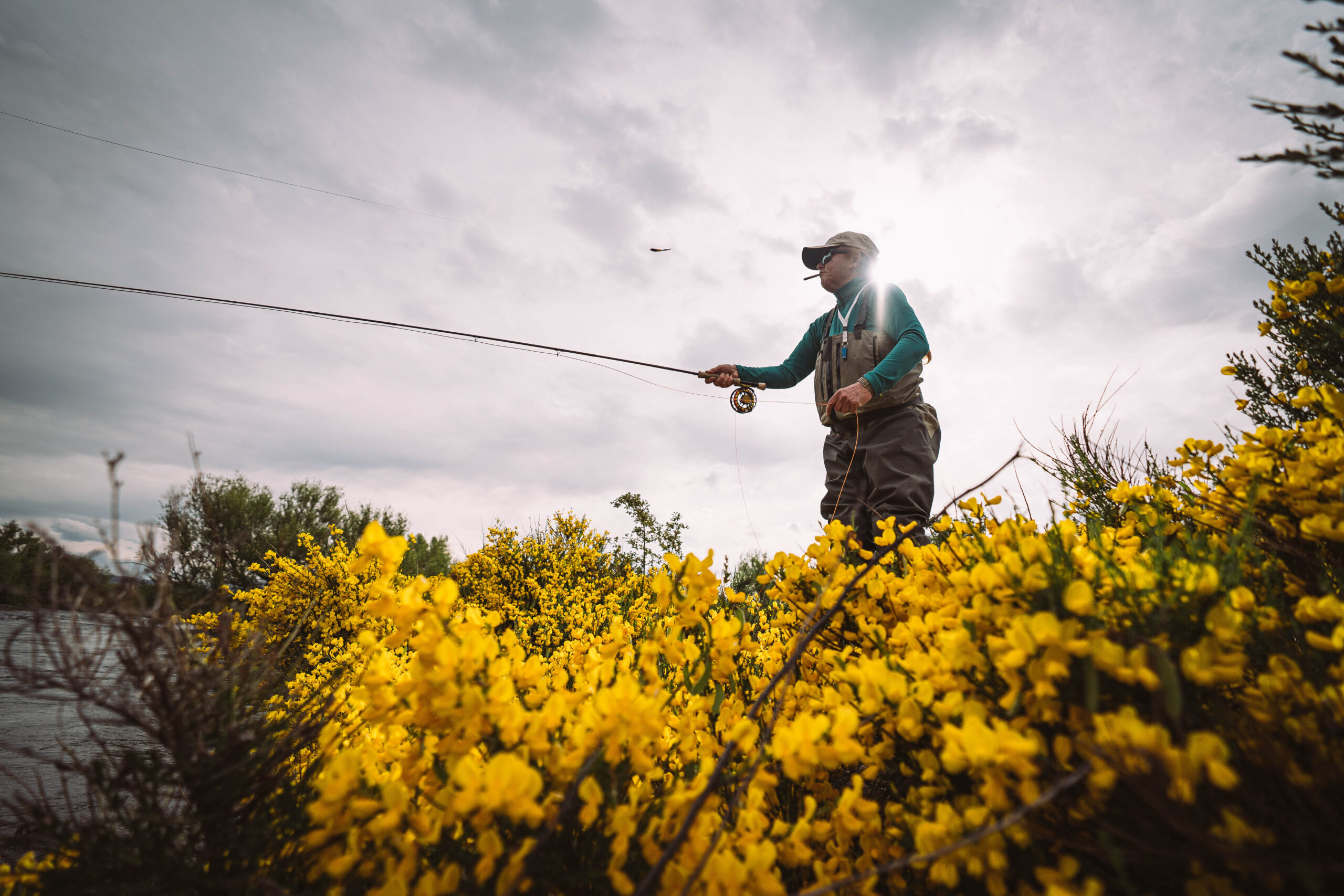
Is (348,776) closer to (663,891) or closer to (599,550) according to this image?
(663,891)

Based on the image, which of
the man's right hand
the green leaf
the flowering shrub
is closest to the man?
the man's right hand

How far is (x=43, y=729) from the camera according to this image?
3975 millimetres

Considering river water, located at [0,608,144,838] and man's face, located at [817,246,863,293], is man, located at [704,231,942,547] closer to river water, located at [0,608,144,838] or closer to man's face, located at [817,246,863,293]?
man's face, located at [817,246,863,293]

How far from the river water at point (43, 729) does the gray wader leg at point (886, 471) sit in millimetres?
2750

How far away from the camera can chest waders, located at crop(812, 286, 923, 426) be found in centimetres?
281

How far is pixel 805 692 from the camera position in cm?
146

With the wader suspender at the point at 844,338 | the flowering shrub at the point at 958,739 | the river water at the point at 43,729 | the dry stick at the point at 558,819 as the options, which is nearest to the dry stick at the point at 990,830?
the flowering shrub at the point at 958,739

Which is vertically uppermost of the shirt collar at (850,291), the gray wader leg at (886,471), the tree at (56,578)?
the shirt collar at (850,291)

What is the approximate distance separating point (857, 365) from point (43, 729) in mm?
6772

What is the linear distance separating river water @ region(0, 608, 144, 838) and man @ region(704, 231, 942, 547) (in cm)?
267

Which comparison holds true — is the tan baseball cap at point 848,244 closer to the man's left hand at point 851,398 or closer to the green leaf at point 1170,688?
the man's left hand at point 851,398

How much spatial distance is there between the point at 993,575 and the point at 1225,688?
430 mm

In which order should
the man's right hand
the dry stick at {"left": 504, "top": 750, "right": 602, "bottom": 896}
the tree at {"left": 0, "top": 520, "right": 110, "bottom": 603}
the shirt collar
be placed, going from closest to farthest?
the dry stick at {"left": 504, "top": 750, "right": 602, "bottom": 896} → the tree at {"left": 0, "top": 520, "right": 110, "bottom": 603} → the shirt collar → the man's right hand

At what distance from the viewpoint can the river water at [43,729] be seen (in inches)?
40.4
